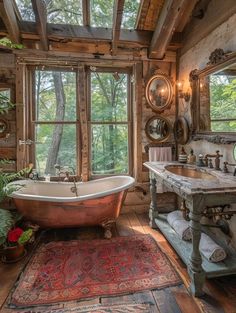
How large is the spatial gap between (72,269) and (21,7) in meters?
3.09

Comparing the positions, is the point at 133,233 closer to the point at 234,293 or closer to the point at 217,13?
the point at 234,293

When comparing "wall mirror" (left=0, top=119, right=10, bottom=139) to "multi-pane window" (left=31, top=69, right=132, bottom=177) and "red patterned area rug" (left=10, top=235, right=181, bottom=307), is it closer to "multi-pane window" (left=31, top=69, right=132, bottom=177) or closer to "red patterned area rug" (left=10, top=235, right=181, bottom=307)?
"multi-pane window" (left=31, top=69, right=132, bottom=177)

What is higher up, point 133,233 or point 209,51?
point 209,51

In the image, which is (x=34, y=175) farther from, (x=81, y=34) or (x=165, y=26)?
(x=165, y=26)

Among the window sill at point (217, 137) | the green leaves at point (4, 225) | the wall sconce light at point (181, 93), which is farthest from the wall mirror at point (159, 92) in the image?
the green leaves at point (4, 225)

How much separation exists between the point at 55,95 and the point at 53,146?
0.76 metres

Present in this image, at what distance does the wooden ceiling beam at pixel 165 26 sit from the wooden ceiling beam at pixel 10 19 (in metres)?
1.78

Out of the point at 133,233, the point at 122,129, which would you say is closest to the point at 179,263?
the point at 133,233

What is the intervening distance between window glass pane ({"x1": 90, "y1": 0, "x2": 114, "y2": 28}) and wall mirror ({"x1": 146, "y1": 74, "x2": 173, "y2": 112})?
98 centimetres

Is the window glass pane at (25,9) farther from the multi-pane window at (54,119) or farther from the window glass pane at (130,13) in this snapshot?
the window glass pane at (130,13)

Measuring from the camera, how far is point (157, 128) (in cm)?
327

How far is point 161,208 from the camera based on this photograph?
3.40 metres

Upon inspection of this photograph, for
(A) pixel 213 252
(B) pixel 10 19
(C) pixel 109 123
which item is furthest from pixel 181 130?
(B) pixel 10 19

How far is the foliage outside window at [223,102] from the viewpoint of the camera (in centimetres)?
212
